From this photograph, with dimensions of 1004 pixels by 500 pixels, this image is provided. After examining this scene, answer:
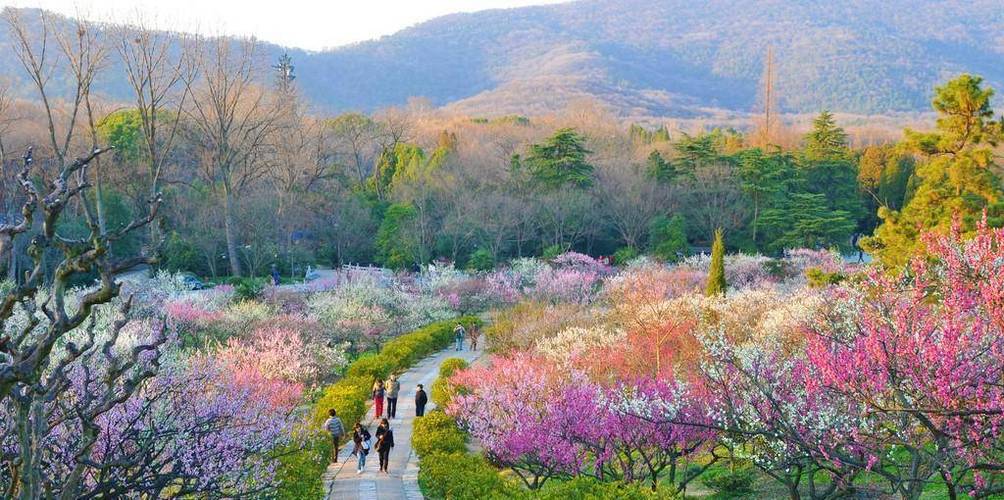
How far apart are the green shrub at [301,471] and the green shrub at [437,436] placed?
2038mm

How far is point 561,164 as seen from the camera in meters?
42.2

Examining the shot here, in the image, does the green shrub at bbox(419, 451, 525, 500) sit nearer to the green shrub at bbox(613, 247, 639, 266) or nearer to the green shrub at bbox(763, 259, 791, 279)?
the green shrub at bbox(763, 259, 791, 279)

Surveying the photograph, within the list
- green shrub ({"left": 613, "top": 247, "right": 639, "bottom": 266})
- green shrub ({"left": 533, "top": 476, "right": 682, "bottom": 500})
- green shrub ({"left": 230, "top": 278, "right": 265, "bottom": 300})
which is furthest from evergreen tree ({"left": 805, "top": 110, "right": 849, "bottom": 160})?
green shrub ({"left": 533, "top": 476, "right": 682, "bottom": 500})

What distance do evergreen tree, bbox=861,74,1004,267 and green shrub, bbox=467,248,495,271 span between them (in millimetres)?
18070

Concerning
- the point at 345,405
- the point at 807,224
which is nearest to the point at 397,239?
the point at 807,224

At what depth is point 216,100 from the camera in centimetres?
3703

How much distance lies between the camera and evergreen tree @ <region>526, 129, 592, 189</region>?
138 ft

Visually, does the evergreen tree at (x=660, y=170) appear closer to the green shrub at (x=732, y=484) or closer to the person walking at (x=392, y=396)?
the person walking at (x=392, y=396)

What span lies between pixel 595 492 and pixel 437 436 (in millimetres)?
5143


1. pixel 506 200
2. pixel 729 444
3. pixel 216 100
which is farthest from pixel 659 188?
pixel 729 444

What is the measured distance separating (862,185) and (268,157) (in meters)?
34.8

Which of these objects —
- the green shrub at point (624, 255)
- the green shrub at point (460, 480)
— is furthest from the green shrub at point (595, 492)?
the green shrub at point (624, 255)

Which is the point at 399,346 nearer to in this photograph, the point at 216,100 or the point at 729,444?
the point at 729,444

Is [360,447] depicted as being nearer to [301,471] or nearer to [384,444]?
[384,444]
